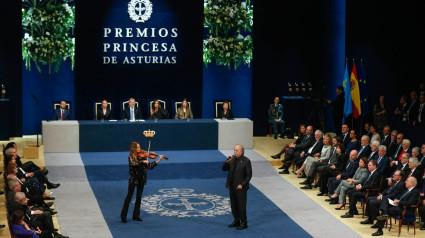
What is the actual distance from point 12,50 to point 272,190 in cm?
803

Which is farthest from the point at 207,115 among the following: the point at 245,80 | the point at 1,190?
the point at 1,190

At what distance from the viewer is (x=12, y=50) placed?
63.4 feet

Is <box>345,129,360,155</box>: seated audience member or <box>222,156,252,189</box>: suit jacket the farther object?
<box>345,129,360,155</box>: seated audience member

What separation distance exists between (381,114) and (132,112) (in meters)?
5.49

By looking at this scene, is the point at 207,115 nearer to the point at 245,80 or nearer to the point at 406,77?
the point at 245,80

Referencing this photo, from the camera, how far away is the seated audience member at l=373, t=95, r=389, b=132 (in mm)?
17594

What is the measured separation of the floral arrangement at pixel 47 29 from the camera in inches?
761

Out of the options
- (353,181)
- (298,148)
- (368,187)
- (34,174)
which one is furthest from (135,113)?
(368,187)

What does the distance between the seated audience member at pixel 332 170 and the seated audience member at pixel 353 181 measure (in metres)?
0.70

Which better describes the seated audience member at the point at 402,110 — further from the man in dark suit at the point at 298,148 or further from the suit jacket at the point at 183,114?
the suit jacket at the point at 183,114

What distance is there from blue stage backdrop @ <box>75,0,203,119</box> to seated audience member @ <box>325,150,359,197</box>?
6.77 m

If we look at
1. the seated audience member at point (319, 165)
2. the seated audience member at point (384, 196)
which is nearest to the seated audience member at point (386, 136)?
the seated audience member at point (319, 165)

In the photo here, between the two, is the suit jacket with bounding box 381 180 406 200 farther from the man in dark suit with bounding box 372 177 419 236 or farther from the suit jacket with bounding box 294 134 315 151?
the suit jacket with bounding box 294 134 315 151

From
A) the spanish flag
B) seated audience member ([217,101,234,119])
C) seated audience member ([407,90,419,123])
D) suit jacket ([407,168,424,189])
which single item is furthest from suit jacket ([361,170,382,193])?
seated audience member ([217,101,234,119])
